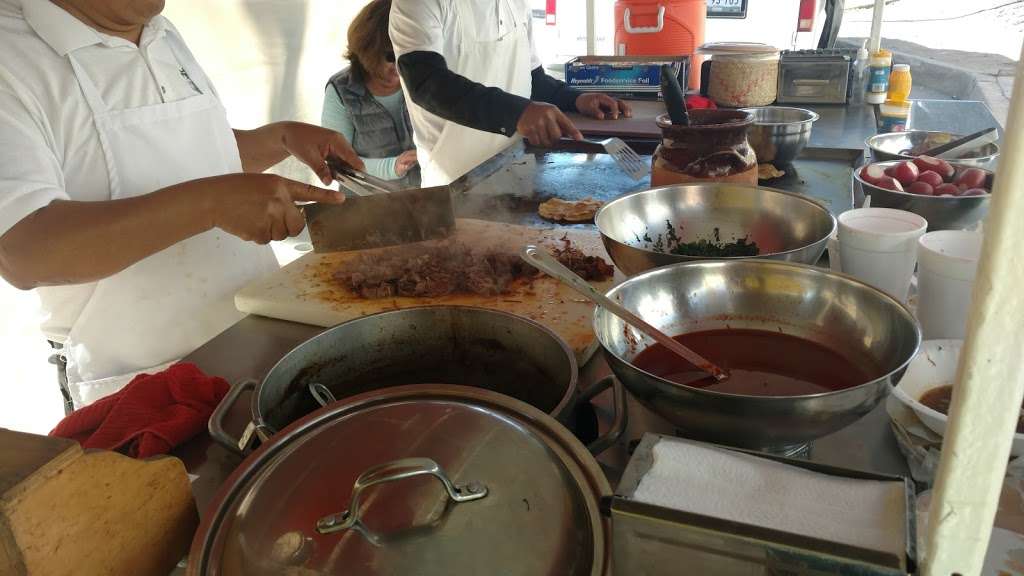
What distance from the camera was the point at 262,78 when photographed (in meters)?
4.95

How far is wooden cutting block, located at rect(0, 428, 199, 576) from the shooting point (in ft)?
2.48

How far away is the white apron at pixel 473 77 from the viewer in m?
3.66

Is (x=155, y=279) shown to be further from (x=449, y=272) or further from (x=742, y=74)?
(x=742, y=74)

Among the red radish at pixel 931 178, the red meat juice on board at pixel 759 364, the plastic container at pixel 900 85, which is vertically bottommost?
the red meat juice on board at pixel 759 364

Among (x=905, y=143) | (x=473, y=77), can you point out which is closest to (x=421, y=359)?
(x=905, y=143)

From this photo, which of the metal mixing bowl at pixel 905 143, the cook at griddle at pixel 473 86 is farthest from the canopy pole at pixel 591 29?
the metal mixing bowl at pixel 905 143

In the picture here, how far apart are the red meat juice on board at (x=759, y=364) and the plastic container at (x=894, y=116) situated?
2.43 metres

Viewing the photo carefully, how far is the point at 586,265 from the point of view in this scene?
1915 millimetres

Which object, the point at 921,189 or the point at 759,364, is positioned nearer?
the point at 759,364

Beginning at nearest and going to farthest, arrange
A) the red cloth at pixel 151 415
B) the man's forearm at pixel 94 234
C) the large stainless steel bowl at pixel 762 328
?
1. the large stainless steel bowl at pixel 762 328
2. the red cloth at pixel 151 415
3. the man's forearm at pixel 94 234

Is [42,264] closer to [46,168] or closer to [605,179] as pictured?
[46,168]

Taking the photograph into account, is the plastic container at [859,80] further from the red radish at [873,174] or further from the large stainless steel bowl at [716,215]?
the large stainless steel bowl at [716,215]

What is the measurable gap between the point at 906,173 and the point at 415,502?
6.34ft

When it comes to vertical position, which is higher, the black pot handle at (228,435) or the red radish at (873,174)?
the red radish at (873,174)
